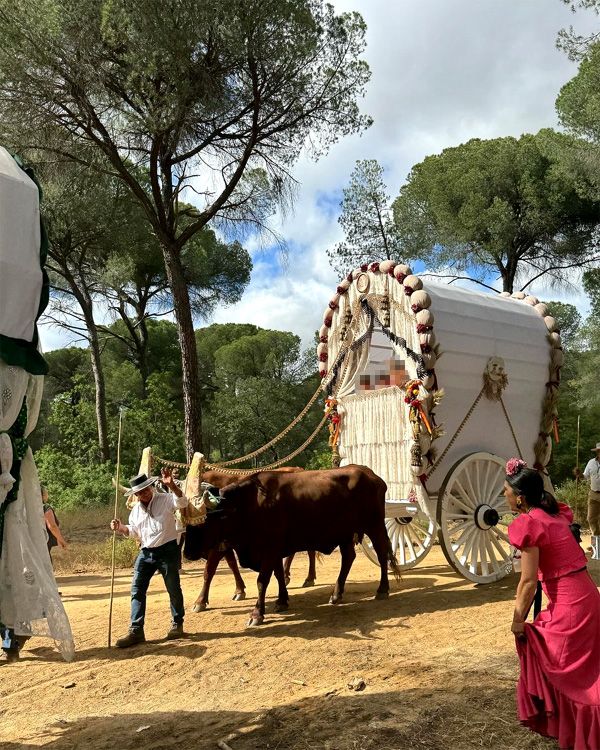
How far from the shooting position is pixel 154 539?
666 centimetres

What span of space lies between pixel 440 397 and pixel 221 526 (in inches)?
110

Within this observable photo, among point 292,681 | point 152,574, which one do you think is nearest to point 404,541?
point 152,574

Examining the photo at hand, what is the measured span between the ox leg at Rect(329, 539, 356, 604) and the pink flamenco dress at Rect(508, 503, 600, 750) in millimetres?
4209

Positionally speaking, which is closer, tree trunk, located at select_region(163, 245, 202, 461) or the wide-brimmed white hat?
the wide-brimmed white hat

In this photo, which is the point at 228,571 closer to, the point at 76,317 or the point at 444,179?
the point at 76,317

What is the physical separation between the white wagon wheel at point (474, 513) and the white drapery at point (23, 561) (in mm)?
4866

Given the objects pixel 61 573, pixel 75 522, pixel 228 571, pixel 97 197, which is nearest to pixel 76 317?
pixel 97 197

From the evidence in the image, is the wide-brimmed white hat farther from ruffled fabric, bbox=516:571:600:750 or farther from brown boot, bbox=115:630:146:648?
ruffled fabric, bbox=516:571:600:750

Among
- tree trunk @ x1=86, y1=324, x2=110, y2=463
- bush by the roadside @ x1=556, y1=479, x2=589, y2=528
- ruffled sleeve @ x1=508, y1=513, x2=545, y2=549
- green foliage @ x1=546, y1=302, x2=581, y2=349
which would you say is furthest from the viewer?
green foliage @ x1=546, y1=302, x2=581, y2=349

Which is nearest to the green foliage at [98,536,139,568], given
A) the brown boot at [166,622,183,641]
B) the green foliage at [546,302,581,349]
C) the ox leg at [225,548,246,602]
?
the ox leg at [225,548,246,602]

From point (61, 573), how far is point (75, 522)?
443cm

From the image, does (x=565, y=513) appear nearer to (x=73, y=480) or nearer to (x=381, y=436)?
(x=381, y=436)

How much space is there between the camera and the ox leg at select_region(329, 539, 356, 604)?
789 cm

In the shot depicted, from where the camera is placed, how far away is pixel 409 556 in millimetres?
9828
